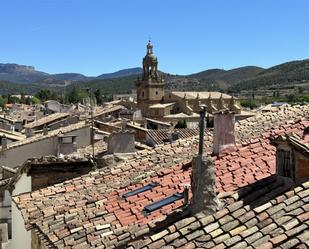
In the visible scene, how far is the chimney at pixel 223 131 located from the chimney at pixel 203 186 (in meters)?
3.78

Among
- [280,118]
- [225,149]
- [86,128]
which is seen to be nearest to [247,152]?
[225,149]

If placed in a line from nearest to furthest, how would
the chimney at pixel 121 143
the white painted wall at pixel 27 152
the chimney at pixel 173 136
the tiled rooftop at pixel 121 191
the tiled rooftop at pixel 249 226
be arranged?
1. the tiled rooftop at pixel 249 226
2. the tiled rooftop at pixel 121 191
3. the chimney at pixel 121 143
4. the white painted wall at pixel 27 152
5. the chimney at pixel 173 136

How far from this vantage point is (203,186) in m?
7.26

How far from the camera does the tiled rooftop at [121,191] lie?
927 centimetres

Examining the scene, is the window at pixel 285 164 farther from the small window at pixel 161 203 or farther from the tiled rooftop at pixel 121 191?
the small window at pixel 161 203

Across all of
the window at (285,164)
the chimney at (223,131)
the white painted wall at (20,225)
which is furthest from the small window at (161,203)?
the white painted wall at (20,225)

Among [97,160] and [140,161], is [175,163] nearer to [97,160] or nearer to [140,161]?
[140,161]

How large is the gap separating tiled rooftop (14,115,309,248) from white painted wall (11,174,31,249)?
75 cm

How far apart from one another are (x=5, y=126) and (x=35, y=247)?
42.1 meters

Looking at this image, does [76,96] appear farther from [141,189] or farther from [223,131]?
[223,131]

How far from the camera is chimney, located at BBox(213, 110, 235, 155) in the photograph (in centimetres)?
1129

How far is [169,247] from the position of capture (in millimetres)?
6590

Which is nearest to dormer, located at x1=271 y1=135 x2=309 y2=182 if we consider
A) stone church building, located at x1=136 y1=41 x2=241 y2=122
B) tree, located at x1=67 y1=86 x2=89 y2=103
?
stone church building, located at x1=136 y1=41 x2=241 y2=122

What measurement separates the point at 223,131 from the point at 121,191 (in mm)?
2342
